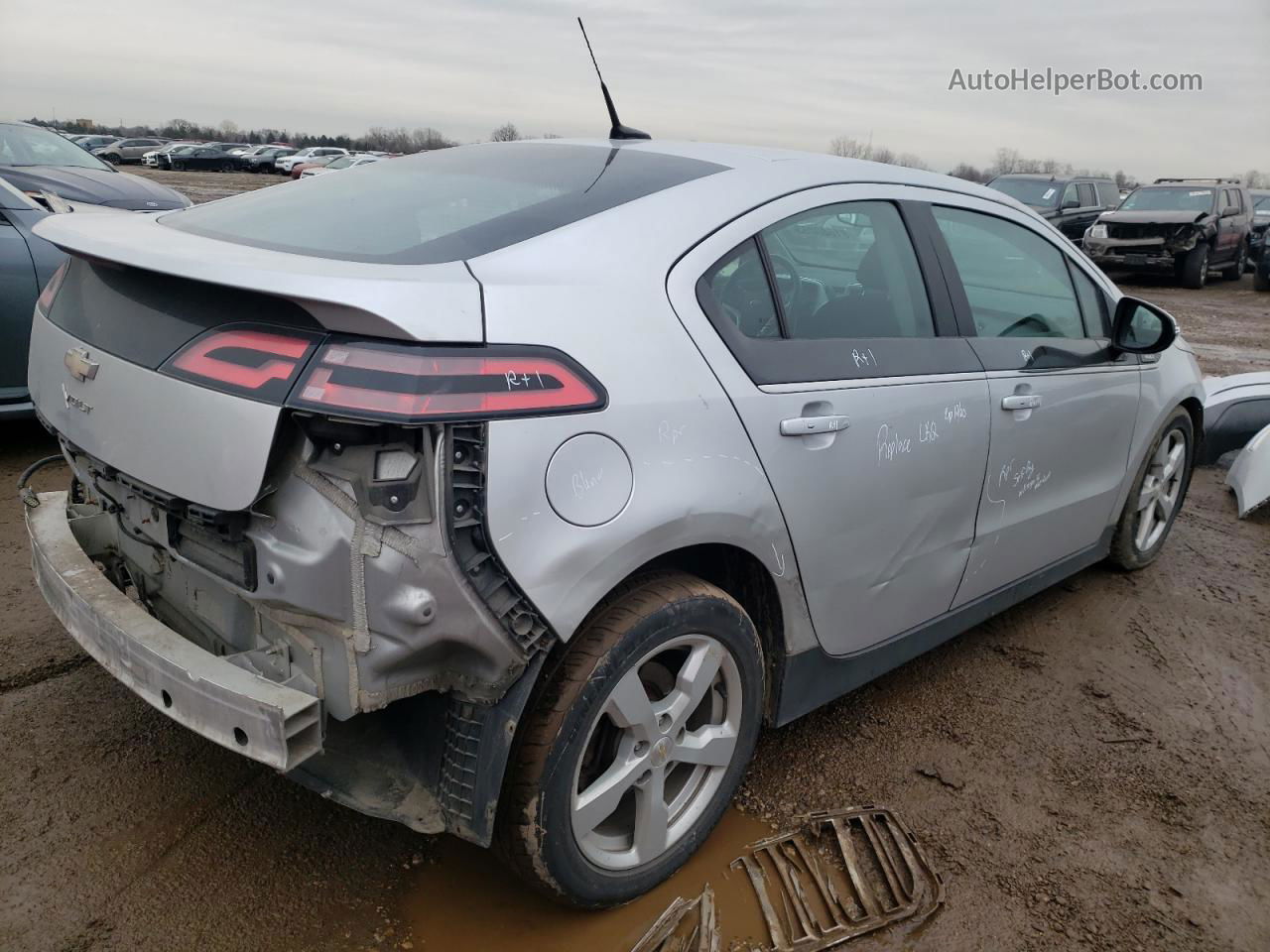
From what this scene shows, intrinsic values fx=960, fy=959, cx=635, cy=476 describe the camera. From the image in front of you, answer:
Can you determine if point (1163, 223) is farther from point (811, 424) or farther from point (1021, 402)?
point (811, 424)

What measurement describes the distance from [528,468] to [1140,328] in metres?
2.85

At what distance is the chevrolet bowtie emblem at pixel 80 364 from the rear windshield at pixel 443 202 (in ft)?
1.29

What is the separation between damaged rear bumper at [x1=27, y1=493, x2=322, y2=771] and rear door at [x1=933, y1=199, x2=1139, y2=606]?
209 cm

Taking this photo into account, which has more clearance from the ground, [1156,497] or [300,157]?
[1156,497]

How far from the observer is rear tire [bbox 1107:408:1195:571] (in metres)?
4.06

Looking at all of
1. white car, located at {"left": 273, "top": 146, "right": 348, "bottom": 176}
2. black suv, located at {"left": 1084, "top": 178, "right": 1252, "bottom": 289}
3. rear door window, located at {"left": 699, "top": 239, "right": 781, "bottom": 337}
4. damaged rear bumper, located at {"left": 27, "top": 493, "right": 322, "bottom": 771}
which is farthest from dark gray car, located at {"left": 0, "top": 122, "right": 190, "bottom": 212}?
white car, located at {"left": 273, "top": 146, "right": 348, "bottom": 176}

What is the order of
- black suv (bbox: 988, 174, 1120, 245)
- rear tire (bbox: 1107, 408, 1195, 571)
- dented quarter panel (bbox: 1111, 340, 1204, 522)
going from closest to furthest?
dented quarter panel (bbox: 1111, 340, 1204, 522) → rear tire (bbox: 1107, 408, 1195, 571) → black suv (bbox: 988, 174, 1120, 245)

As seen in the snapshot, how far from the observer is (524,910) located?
86.8 inches

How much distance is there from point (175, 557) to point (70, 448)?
511mm

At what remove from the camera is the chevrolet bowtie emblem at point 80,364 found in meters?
1.98

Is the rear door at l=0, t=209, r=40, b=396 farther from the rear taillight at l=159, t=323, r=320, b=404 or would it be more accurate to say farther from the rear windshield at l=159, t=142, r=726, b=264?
the rear taillight at l=159, t=323, r=320, b=404

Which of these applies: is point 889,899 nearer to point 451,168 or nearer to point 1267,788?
point 1267,788

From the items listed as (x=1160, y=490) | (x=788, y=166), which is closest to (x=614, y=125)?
(x=788, y=166)

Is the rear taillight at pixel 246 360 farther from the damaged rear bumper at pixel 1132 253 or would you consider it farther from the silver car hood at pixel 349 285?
the damaged rear bumper at pixel 1132 253
